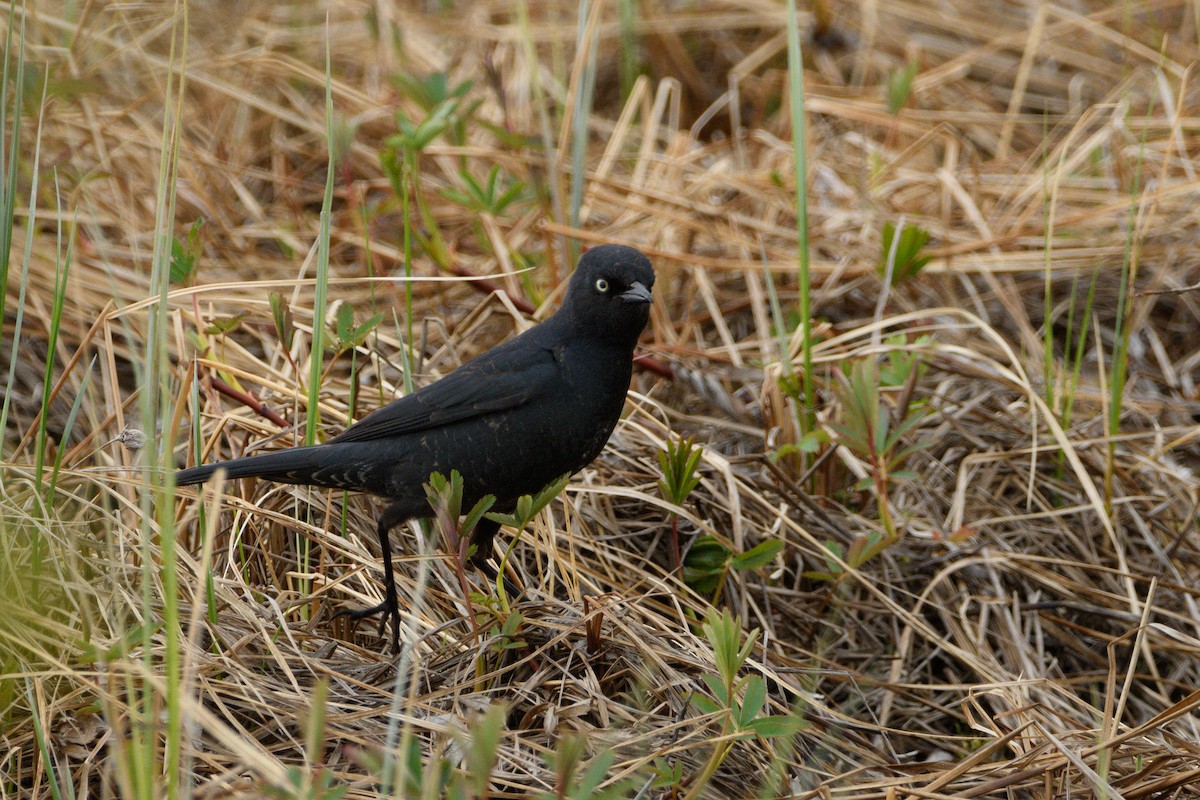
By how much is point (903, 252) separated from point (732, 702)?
217 cm

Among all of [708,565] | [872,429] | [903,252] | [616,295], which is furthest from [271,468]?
[903,252]

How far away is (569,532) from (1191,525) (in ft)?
6.45

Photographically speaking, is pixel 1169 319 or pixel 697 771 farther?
pixel 1169 319

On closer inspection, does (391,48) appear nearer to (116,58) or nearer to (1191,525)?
(116,58)

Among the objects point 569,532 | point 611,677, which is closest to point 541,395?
point 569,532

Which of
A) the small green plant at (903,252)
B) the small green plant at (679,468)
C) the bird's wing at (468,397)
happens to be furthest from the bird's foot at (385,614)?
the small green plant at (903,252)

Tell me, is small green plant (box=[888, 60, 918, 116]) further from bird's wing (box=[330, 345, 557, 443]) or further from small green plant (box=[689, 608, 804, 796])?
small green plant (box=[689, 608, 804, 796])

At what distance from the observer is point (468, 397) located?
123 inches

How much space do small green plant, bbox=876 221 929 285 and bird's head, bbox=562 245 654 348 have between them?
126 centimetres

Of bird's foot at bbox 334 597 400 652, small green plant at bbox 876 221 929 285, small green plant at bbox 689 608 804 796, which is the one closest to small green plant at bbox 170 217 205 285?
bird's foot at bbox 334 597 400 652

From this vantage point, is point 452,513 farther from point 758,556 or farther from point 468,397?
point 758,556

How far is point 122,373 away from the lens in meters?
3.93

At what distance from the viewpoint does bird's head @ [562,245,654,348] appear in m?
3.12

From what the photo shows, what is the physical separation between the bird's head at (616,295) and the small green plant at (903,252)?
4.15 ft
